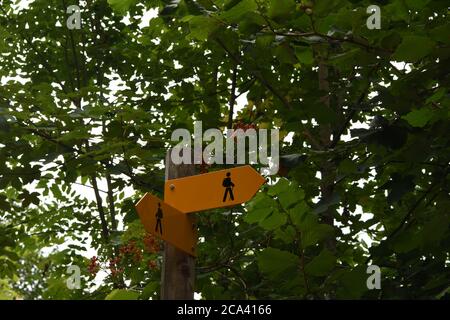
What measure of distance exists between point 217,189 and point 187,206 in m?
0.15

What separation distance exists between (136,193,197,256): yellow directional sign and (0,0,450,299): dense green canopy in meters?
0.24

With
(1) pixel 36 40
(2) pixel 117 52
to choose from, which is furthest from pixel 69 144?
(1) pixel 36 40

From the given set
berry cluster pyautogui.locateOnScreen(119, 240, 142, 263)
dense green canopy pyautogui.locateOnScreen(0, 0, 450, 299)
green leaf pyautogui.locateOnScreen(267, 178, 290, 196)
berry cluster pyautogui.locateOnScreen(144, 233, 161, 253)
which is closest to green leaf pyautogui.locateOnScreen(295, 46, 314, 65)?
dense green canopy pyautogui.locateOnScreen(0, 0, 450, 299)

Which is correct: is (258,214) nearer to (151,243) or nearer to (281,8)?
(281,8)

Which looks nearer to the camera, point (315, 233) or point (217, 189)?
point (315, 233)

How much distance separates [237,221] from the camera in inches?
184

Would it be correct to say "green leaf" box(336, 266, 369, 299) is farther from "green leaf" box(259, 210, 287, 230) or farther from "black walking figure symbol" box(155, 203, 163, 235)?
"black walking figure symbol" box(155, 203, 163, 235)

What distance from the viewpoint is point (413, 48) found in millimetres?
2432

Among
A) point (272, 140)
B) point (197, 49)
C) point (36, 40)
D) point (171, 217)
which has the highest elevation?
point (36, 40)

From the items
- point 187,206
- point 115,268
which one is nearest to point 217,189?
point 187,206

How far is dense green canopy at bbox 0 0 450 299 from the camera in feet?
8.53

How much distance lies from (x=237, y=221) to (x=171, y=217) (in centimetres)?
196
